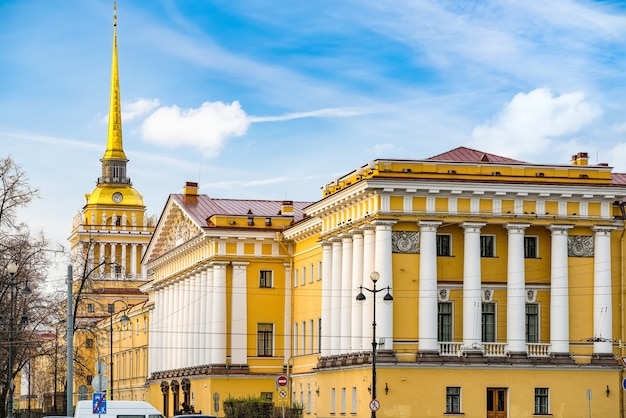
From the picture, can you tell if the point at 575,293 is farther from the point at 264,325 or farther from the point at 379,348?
the point at 264,325

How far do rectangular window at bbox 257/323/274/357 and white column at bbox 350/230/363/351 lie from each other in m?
17.5

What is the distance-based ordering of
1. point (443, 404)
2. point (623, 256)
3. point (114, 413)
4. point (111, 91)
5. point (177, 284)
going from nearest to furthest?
point (114, 413)
point (443, 404)
point (623, 256)
point (177, 284)
point (111, 91)

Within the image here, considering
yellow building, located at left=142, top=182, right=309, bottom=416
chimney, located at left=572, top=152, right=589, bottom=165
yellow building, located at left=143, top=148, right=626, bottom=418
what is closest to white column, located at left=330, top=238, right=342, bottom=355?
yellow building, located at left=143, top=148, right=626, bottom=418

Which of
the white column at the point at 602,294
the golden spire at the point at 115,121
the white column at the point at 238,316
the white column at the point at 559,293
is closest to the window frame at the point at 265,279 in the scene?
the white column at the point at 238,316

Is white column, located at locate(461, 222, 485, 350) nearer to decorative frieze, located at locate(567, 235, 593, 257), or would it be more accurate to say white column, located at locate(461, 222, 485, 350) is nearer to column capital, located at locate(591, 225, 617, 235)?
decorative frieze, located at locate(567, 235, 593, 257)

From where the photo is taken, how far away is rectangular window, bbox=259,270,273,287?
86.8m

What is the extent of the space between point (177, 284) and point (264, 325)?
1252 centimetres

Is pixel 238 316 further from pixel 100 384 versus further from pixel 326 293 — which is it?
pixel 100 384

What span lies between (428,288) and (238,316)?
2255 cm

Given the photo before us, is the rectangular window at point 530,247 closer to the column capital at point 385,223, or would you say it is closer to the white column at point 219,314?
the column capital at point 385,223

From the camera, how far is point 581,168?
6800 centimetres

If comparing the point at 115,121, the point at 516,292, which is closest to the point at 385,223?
the point at 516,292

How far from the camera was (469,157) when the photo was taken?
234 ft

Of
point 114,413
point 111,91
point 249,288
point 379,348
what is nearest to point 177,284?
point 249,288
